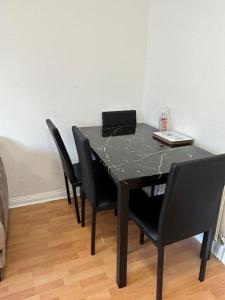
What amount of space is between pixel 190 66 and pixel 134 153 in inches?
32.8

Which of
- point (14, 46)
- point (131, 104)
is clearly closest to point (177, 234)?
point (131, 104)

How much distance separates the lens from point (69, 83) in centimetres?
229

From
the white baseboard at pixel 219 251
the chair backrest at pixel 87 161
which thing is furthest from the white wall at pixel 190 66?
the chair backrest at pixel 87 161

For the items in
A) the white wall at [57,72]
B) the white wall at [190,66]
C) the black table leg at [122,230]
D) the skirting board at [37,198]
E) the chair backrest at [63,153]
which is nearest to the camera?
the black table leg at [122,230]

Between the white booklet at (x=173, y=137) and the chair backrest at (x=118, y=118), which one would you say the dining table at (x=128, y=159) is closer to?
the white booklet at (x=173, y=137)

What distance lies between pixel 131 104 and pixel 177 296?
178 cm

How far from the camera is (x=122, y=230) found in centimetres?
146

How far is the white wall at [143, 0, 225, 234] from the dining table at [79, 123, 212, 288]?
0.23m

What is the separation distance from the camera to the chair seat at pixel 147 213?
145 cm

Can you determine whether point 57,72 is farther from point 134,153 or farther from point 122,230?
point 122,230

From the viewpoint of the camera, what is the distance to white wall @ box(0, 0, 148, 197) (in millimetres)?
2057

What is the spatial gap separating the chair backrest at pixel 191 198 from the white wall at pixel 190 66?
0.43m

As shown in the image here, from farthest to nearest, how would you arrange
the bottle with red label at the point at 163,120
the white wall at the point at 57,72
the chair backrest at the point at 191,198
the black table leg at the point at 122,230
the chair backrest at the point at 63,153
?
1. the bottle with red label at the point at 163,120
2. the white wall at the point at 57,72
3. the chair backrest at the point at 63,153
4. the black table leg at the point at 122,230
5. the chair backrest at the point at 191,198

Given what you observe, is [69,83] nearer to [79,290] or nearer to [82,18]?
[82,18]
